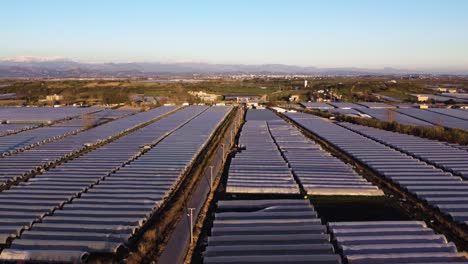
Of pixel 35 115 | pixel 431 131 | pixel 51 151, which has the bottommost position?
pixel 35 115

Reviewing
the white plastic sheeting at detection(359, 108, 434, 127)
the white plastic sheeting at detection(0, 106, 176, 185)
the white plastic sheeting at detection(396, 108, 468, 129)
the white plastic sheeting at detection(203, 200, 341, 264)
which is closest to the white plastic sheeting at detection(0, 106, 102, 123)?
the white plastic sheeting at detection(0, 106, 176, 185)

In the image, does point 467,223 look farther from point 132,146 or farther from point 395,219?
point 132,146

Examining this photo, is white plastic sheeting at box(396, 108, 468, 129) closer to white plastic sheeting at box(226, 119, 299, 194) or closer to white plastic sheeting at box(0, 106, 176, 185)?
white plastic sheeting at box(226, 119, 299, 194)

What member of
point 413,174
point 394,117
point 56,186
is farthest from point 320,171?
point 394,117

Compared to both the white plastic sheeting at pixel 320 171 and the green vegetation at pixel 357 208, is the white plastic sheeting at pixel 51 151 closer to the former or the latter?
the white plastic sheeting at pixel 320 171

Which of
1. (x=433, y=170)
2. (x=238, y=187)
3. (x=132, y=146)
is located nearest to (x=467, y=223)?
(x=433, y=170)

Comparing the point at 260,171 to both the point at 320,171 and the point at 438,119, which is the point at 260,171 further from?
the point at 438,119
